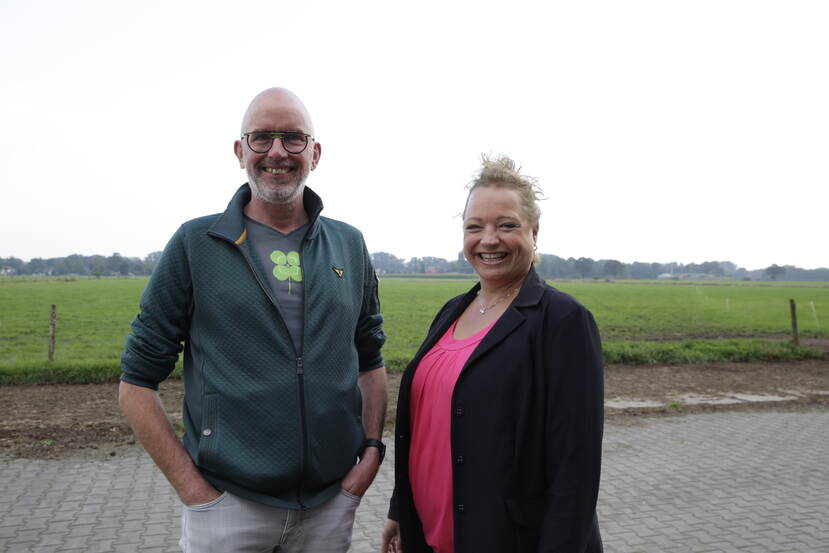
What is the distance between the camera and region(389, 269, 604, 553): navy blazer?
2090 millimetres

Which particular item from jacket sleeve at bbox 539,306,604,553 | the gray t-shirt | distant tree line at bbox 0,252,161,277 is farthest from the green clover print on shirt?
distant tree line at bbox 0,252,161,277

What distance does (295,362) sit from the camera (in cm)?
224

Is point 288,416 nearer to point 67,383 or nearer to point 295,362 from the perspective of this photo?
point 295,362

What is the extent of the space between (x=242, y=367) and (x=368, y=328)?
73 cm

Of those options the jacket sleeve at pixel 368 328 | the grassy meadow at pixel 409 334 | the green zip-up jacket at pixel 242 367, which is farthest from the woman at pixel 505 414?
the grassy meadow at pixel 409 334

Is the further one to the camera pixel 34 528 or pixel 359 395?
pixel 34 528

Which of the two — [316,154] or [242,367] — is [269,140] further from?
[242,367]

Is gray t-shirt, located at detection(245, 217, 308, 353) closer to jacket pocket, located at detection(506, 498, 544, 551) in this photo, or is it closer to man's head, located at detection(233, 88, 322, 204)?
man's head, located at detection(233, 88, 322, 204)

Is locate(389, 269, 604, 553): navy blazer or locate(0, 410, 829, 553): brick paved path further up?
locate(389, 269, 604, 553): navy blazer

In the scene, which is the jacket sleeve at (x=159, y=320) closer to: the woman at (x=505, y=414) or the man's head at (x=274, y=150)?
the man's head at (x=274, y=150)

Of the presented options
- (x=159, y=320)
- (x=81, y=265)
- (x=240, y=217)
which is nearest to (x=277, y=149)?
(x=240, y=217)

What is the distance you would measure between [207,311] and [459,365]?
3.13 ft

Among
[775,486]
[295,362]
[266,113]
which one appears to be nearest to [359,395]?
[295,362]

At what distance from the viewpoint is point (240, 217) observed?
2389 millimetres
